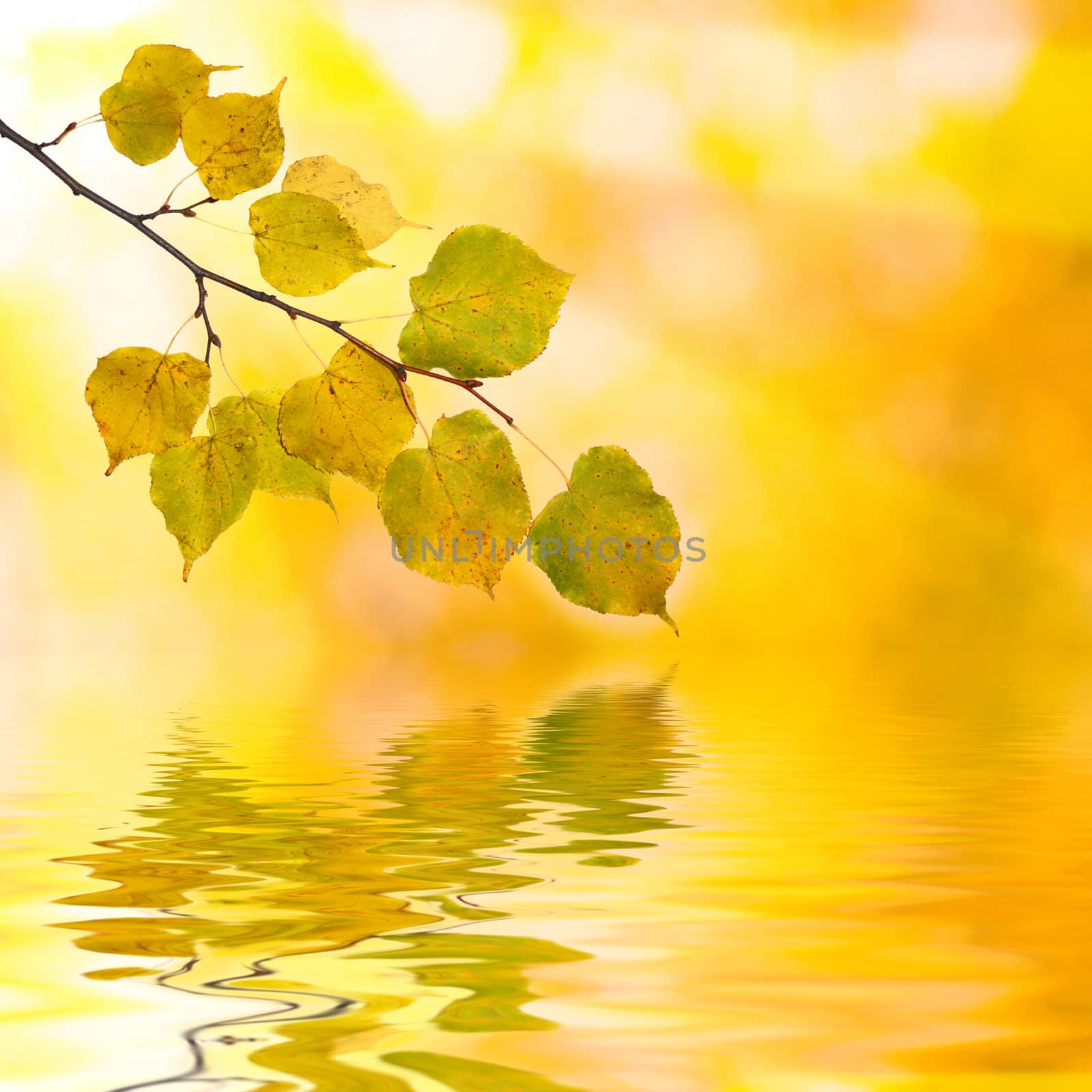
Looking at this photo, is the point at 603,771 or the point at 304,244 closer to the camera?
the point at 304,244

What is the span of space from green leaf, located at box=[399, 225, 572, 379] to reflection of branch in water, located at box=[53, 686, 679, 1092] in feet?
1.40

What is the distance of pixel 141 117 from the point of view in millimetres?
312

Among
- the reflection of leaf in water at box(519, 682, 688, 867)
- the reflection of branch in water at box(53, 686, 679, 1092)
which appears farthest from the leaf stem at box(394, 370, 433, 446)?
the reflection of leaf in water at box(519, 682, 688, 867)

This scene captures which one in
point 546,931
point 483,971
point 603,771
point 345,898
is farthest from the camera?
point 603,771

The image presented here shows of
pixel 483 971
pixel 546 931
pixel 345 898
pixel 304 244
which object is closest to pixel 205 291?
pixel 304 244

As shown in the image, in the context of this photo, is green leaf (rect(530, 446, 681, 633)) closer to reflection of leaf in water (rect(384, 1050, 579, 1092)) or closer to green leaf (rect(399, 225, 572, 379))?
green leaf (rect(399, 225, 572, 379))

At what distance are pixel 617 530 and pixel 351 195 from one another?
0.12 m

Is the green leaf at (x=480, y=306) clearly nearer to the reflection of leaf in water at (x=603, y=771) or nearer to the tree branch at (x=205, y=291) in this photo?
the tree branch at (x=205, y=291)

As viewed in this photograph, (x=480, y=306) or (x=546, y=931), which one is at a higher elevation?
(x=480, y=306)

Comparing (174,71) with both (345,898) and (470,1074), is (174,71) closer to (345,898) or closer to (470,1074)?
(470,1074)

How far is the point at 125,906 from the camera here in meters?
1.01

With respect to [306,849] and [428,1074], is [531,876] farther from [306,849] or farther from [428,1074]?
[428,1074]

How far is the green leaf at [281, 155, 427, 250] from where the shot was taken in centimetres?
33

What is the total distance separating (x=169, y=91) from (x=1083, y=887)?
110 centimetres
